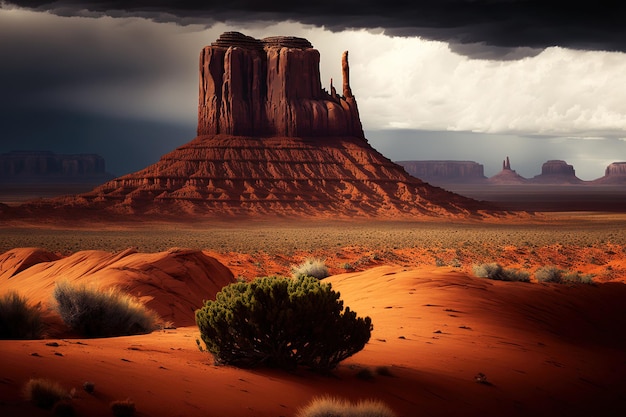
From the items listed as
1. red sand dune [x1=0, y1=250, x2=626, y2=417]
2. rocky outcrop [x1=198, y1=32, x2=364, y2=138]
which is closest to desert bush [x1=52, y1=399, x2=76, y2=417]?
red sand dune [x1=0, y1=250, x2=626, y2=417]

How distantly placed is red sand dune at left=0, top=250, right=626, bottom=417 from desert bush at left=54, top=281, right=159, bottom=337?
98cm

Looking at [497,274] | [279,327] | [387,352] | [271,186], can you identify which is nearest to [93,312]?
[279,327]

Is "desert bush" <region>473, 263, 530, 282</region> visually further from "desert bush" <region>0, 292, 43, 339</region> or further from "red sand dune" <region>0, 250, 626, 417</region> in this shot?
"desert bush" <region>0, 292, 43, 339</region>

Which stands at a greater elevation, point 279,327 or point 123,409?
point 279,327

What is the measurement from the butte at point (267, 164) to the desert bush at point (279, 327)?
76619 mm

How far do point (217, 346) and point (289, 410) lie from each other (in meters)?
2.15

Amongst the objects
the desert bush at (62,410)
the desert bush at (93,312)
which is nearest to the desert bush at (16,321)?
the desert bush at (93,312)

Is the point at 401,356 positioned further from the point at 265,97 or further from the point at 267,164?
the point at 265,97

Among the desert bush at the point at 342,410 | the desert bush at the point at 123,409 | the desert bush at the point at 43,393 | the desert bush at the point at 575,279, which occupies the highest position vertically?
the desert bush at the point at 43,393

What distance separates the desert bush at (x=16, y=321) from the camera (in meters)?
12.9

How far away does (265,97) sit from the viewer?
368 ft

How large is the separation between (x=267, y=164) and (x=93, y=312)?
→ 292ft

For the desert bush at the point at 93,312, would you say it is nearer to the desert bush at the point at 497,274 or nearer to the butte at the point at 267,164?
the desert bush at the point at 497,274

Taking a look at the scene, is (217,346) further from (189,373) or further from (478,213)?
(478,213)
